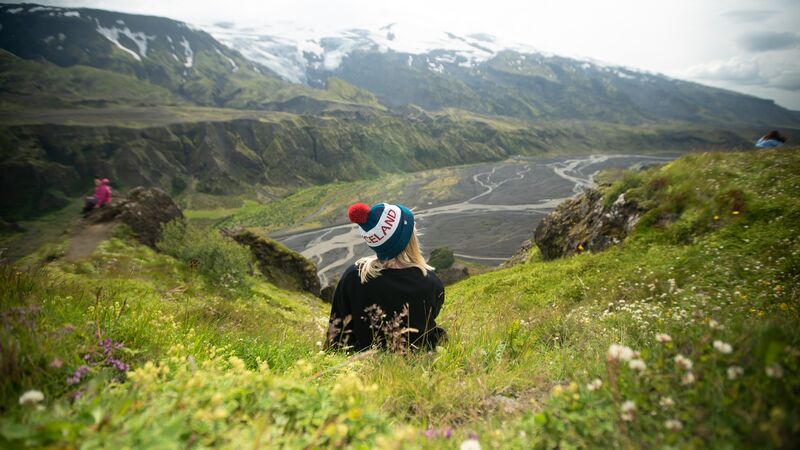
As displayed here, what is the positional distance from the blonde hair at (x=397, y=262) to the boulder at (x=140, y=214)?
18.1 m

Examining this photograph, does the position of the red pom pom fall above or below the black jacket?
above

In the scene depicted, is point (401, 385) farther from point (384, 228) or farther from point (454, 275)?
point (454, 275)

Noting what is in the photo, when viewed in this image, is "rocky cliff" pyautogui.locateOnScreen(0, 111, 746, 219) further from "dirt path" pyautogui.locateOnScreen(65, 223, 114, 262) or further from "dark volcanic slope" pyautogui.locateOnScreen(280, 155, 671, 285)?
"dirt path" pyautogui.locateOnScreen(65, 223, 114, 262)

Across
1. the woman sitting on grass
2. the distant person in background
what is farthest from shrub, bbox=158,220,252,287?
the distant person in background

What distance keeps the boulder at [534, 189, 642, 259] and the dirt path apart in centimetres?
2031

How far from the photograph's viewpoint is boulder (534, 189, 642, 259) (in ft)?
46.5

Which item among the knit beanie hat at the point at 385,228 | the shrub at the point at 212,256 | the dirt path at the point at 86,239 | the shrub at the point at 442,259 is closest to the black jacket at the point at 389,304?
the knit beanie hat at the point at 385,228

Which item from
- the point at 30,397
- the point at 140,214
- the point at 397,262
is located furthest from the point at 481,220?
the point at 30,397

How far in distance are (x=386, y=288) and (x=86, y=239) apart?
18815 millimetres

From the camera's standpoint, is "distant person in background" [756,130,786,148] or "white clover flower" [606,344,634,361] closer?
"white clover flower" [606,344,634,361]

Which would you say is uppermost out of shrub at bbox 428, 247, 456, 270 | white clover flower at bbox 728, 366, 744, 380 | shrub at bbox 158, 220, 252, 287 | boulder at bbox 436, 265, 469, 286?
white clover flower at bbox 728, 366, 744, 380

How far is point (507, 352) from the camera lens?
3.85m

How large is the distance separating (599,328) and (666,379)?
2.83 meters

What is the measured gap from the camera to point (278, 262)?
25750 millimetres
